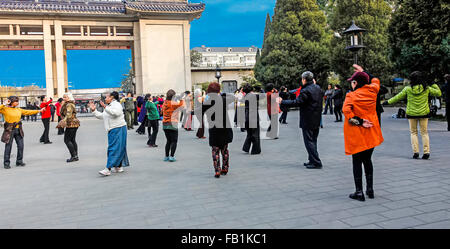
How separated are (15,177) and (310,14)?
24.3 meters

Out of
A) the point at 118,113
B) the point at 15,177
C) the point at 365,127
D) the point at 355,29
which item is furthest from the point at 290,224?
the point at 355,29

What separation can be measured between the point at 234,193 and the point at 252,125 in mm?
3752

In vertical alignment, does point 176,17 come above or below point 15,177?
above

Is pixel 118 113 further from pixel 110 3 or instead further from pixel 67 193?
pixel 110 3

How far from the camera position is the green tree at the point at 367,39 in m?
24.4

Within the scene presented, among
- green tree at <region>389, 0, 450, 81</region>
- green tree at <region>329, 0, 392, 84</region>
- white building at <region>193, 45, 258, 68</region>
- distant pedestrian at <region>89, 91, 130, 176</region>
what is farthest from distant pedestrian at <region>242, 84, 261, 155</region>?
white building at <region>193, 45, 258, 68</region>

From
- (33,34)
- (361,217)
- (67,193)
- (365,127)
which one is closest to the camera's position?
(361,217)

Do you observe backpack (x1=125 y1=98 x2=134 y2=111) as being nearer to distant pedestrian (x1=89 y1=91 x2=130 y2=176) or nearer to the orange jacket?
distant pedestrian (x1=89 y1=91 x2=130 y2=176)

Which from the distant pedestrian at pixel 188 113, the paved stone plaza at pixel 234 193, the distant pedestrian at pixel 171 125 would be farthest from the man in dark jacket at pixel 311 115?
the distant pedestrian at pixel 188 113

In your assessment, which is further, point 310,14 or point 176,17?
point 176,17

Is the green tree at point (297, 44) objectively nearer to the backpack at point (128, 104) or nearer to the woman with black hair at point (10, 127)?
the backpack at point (128, 104)

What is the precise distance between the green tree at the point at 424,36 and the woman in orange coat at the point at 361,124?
10543 millimetres

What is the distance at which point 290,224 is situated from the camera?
3.96 meters

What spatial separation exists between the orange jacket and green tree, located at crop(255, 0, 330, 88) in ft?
75.5
